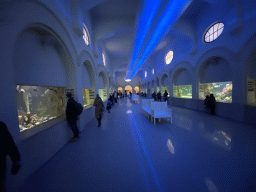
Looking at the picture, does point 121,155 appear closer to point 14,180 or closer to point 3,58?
point 14,180

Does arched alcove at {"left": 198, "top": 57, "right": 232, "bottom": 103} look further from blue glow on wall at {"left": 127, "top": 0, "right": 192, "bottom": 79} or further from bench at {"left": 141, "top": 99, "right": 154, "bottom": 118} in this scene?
blue glow on wall at {"left": 127, "top": 0, "right": 192, "bottom": 79}

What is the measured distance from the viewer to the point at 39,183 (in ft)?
6.35

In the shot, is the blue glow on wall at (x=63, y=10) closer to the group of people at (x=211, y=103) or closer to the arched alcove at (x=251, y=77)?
the arched alcove at (x=251, y=77)

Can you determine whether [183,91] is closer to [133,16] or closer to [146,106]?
[146,106]

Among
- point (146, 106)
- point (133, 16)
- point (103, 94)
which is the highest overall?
point (133, 16)

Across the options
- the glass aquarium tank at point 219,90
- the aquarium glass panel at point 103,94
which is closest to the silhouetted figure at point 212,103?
the glass aquarium tank at point 219,90

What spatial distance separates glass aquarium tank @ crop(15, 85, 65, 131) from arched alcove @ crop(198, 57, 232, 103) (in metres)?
8.49

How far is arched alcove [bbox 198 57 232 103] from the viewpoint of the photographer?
5645 millimetres

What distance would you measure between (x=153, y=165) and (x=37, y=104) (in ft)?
12.3

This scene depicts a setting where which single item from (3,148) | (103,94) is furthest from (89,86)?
(3,148)

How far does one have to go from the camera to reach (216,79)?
622 cm

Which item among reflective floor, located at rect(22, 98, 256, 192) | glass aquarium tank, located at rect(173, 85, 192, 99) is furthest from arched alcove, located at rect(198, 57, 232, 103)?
reflective floor, located at rect(22, 98, 256, 192)

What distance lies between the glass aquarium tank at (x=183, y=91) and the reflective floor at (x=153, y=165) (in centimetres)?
573

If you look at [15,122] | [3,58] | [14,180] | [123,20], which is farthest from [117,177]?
[123,20]
